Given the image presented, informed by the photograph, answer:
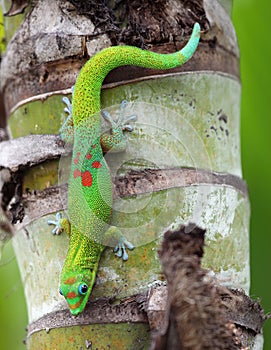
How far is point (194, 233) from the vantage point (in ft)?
4.59

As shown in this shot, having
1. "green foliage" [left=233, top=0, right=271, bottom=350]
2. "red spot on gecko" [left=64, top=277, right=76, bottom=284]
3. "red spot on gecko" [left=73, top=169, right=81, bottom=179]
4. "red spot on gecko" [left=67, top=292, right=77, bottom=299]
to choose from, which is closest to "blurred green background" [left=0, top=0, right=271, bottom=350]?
"green foliage" [left=233, top=0, right=271, bottom=350]

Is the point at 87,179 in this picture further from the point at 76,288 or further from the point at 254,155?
the point at 254,155

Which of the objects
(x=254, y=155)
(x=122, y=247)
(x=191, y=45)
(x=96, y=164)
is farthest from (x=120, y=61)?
(x=254, y=155)

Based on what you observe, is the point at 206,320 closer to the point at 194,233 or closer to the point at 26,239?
the point at 194,233

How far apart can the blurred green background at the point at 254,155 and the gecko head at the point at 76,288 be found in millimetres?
1195

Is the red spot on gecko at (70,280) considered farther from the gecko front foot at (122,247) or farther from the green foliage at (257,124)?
the green foliage at (257,124)

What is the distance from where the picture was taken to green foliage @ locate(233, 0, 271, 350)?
10.5ft

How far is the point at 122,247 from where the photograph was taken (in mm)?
1784

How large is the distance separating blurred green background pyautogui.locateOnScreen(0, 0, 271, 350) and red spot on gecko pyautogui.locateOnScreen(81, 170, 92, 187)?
1.20 metres

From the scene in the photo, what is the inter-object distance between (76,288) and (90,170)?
1.49ft

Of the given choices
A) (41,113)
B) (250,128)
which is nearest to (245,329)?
(41,113)

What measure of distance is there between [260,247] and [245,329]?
149 centimetres

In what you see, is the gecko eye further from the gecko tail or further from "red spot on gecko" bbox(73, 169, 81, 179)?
the gecko tail

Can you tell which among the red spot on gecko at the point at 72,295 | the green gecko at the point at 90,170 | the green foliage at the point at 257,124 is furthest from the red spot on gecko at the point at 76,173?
the green foliage at the point at 257,124
